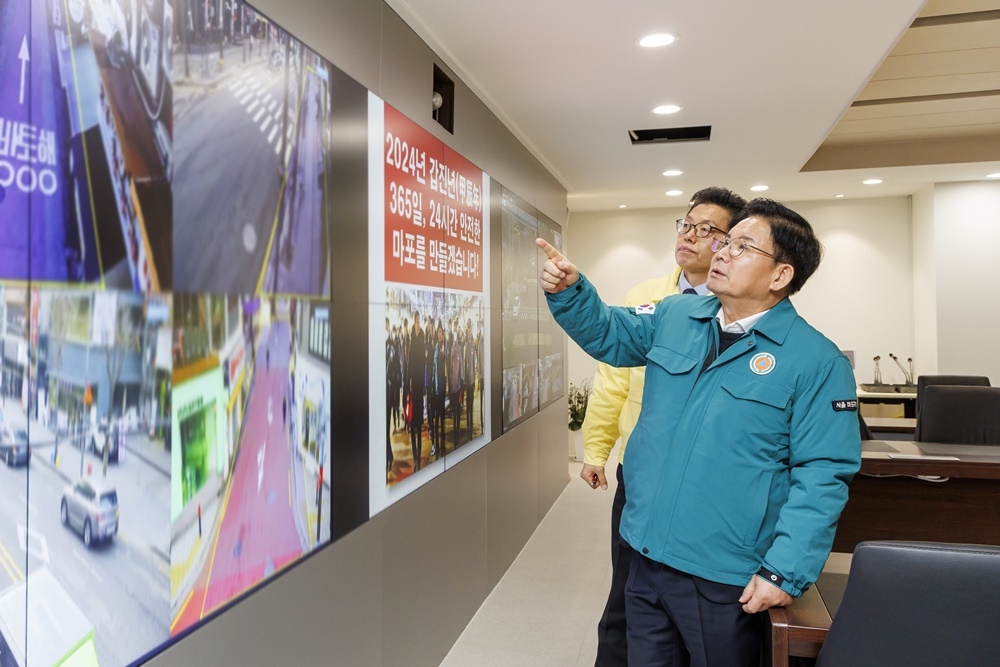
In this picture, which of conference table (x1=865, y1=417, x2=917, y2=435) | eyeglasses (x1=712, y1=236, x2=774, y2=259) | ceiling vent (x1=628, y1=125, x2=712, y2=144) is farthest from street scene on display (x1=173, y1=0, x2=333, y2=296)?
conference table (x1=865, y1=417, x2=917, y2=435)

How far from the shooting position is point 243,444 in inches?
59.2

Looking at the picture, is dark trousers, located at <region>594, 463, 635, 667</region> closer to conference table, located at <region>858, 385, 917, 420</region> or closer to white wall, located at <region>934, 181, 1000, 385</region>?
conference table, located at <region>858, 385, 917, 420</region>

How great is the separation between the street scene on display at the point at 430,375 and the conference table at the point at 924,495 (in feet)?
4.96

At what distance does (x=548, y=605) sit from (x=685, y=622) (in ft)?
6.37

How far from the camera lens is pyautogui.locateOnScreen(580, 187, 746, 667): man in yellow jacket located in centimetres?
214

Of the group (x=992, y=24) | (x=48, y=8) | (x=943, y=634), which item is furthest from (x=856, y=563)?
(x=992, y=24)

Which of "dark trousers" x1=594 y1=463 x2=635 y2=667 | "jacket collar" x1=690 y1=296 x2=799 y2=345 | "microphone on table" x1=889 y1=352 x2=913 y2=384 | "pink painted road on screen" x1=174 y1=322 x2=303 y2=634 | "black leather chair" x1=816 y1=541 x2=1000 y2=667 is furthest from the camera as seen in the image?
"microphone on table" x1=889 y1=352 x2=913 y2=384

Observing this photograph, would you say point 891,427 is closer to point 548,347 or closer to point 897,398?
point 548,347

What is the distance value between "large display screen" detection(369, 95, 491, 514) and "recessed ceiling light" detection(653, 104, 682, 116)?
112cm

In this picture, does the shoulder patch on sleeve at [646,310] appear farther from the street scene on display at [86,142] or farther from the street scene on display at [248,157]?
the street scene on display at [86,142]

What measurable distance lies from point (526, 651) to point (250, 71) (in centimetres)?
242

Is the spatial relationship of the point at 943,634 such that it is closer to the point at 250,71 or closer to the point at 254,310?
the point at 254,310

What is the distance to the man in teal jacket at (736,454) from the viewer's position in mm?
1434

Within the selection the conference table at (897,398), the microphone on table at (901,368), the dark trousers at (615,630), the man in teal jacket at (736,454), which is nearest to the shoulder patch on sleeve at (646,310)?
the man in teal jacket at (736,454)
